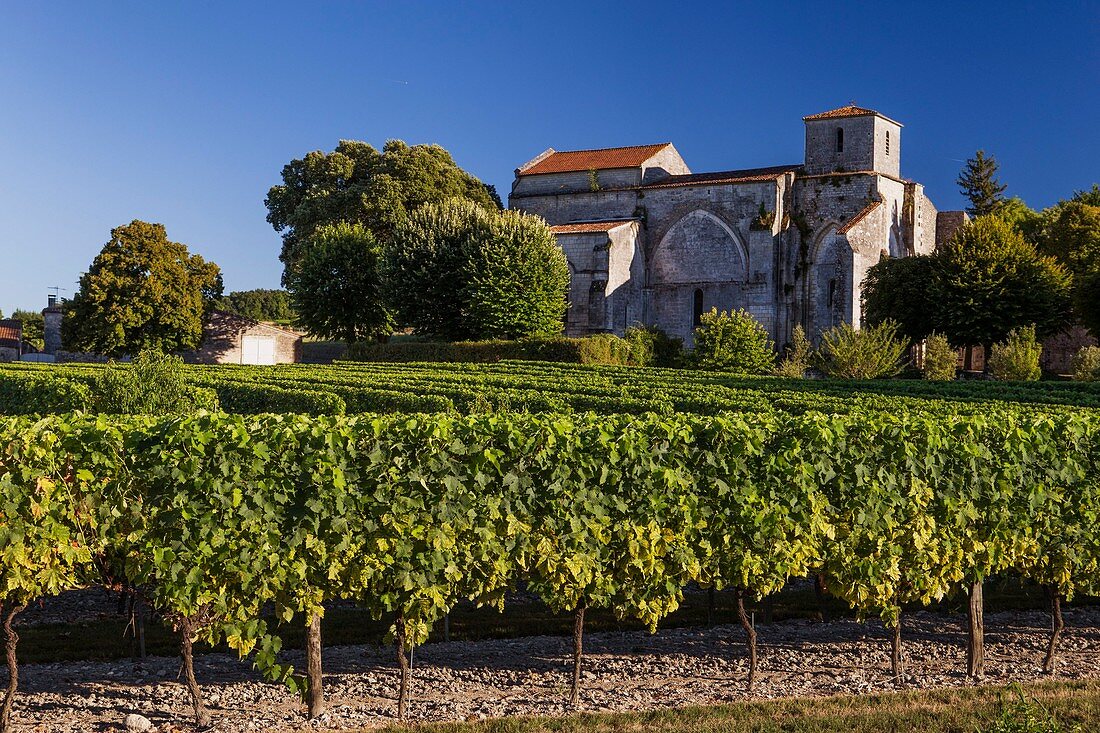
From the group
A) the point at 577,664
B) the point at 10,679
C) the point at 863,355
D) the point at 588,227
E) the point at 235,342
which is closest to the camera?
the point at 10,679

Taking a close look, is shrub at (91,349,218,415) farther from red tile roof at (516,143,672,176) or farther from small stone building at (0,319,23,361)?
small stone building at (0,319,23,361)

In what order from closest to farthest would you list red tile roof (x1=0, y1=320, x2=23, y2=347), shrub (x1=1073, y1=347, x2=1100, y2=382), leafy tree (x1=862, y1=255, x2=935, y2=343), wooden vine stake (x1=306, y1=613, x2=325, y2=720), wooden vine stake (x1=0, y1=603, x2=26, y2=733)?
1. wooden vine stake (x1=0, y1=603, x2=26, y2=733)
2. wooden vine stake (x1=306, y1=613, x2=325, y2=720)
3. shrub (x1=1073, y1=347, x2=1100, y2=382)
4. leafy tree (x1=862, y1=255, x2=935, y2=343)
5. red tile roof (x1=0, y1=320, x2=23, y2=347)

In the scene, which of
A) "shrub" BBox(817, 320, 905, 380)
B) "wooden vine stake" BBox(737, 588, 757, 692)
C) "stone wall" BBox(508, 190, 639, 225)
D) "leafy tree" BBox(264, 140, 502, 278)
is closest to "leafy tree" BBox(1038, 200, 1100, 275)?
"shrub" BBox(817, 320, 905, 380)

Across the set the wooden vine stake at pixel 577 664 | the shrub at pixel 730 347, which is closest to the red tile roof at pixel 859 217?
the shrub at pixel 730 347

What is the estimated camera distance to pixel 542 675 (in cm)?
848

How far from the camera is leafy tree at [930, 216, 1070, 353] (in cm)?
4581

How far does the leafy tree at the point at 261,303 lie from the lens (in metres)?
96.6

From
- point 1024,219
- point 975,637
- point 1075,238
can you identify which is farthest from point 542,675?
point 1024,219

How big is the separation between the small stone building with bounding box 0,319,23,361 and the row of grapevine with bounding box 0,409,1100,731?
248 ft

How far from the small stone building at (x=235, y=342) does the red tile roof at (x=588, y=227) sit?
18.7 m

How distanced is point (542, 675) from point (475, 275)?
38313 millimetres

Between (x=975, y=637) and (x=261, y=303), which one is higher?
(x=261, y=303)

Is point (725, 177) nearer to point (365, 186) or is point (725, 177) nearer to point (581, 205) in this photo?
point (581, 205)

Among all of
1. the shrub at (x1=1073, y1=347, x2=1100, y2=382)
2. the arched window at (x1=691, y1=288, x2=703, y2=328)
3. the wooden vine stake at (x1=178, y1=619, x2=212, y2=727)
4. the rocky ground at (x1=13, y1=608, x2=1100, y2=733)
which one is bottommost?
the rocky ground at (x1=13, y1=608, x2=1100, y2=733)
